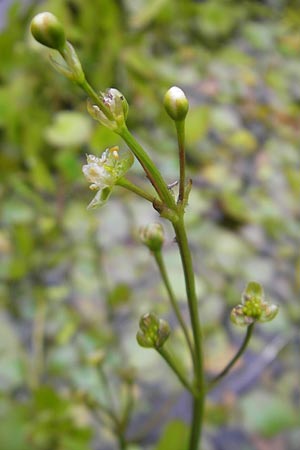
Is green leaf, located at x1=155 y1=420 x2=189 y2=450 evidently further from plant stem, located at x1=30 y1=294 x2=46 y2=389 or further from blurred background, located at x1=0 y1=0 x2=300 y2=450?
plant stem, located at x1=30 y1=294 x2=46 y2=389

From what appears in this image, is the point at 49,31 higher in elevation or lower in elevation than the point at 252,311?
higher

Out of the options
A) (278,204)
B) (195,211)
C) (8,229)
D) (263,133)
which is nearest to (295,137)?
(263,133)

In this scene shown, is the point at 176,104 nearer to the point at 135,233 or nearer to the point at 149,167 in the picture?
the point at 149,167

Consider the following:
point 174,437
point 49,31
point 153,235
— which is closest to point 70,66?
point 49,31

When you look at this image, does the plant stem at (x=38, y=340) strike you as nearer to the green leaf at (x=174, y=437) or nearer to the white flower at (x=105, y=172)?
the green leaf at (x=174, y=437)

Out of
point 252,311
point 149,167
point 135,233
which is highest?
point 149,167

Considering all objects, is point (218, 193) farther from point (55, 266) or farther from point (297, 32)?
point (297, 32)
